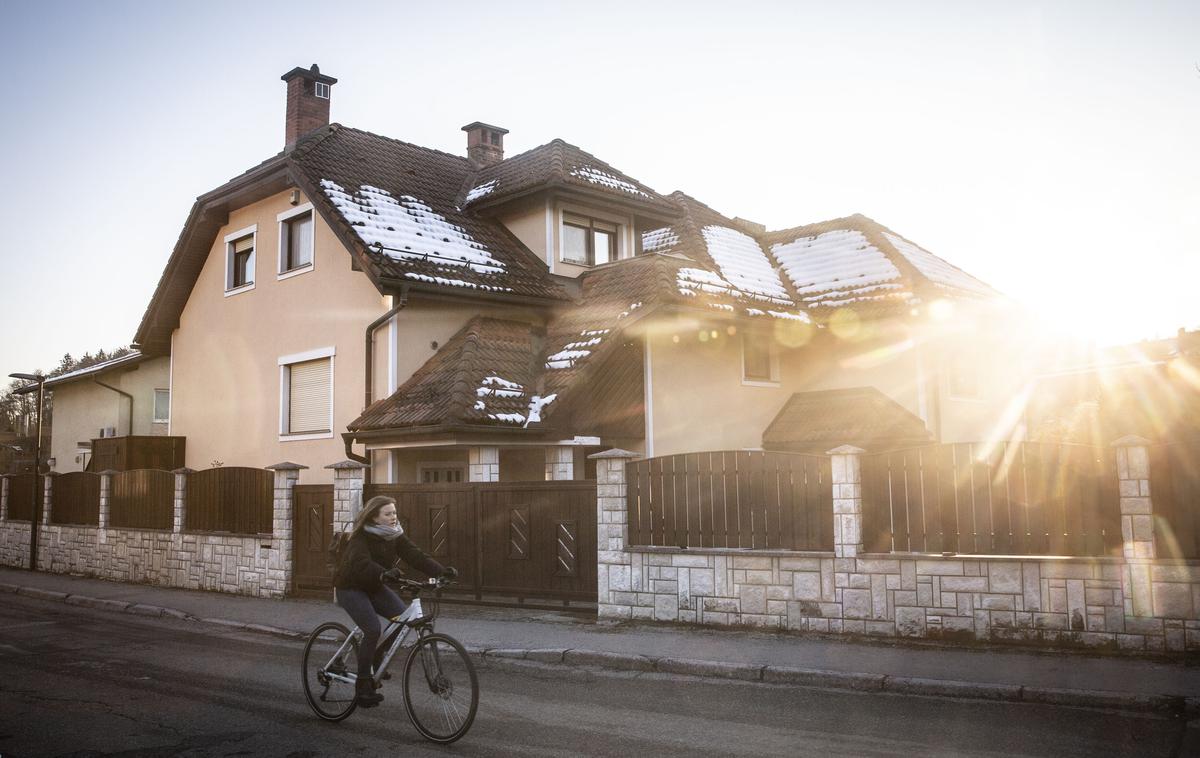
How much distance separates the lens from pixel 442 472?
17438 mm

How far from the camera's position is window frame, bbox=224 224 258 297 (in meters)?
21.3

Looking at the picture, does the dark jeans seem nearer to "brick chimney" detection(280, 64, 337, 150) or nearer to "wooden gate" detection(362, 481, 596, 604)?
"wooden gate" detection(362, 481, 596, 604)

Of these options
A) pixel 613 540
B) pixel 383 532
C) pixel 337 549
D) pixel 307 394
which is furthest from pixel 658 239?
pixel 383 532

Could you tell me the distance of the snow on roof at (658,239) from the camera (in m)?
23.0

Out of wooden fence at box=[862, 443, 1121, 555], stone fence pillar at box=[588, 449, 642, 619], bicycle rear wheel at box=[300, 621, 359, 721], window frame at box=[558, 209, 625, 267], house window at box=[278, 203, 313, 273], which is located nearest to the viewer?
bicycle rear wheel at box=[300, 621, 359, 721]

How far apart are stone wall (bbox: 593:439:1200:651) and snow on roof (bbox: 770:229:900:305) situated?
1115 centimetres

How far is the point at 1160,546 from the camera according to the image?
8.28 meters

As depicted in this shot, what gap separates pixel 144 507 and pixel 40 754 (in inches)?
519

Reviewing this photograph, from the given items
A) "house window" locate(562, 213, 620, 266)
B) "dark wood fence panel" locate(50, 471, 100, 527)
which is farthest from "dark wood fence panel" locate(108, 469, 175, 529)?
"house window" locate(562, 213, 620, 266)

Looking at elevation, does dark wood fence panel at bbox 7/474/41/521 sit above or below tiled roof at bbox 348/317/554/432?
below

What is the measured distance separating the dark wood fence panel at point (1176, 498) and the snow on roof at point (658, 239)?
49.6 feet

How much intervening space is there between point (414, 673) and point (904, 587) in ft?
17.6

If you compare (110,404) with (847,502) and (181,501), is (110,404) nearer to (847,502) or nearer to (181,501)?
(181,501)

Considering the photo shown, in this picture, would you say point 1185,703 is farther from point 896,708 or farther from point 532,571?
point 532,571
